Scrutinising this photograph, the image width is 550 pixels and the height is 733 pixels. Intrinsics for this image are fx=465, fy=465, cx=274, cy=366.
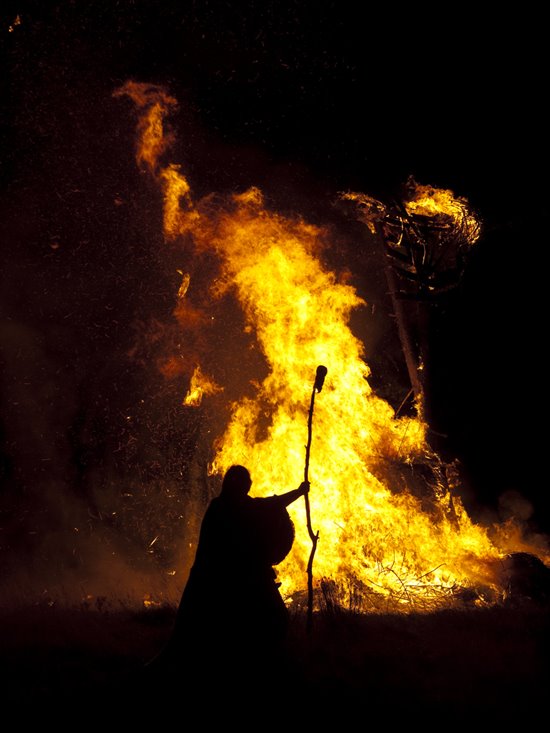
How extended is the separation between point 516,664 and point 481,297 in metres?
9.86

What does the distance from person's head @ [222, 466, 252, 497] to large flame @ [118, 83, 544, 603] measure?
161 inches

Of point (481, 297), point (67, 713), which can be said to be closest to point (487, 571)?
point (67, 713)

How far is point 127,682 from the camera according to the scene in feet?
13.7

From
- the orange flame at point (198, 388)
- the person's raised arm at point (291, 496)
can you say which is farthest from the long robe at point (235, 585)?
the orange flame at point (198, 388)

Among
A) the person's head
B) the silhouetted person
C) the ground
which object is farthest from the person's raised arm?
the ground

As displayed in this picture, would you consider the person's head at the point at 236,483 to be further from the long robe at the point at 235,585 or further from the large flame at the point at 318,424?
the large flame at the point at 318,424

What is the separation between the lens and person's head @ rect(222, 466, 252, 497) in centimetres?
389

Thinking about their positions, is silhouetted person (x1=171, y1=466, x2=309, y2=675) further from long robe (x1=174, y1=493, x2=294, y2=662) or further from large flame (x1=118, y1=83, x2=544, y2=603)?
large flame (x1=118, y1=83, x2=544, y2=603)

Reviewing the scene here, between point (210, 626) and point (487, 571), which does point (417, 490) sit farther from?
point (210, 626)

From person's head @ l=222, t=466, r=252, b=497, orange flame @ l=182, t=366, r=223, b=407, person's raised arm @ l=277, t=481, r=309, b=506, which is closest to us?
person's head @ l=222, t=466, r=252, b=497

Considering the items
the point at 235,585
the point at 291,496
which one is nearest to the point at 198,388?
the point at 291,496

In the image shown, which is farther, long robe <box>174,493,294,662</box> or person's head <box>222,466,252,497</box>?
person's head <box>222,466,252,497</box>

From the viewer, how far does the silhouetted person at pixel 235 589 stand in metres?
3.59

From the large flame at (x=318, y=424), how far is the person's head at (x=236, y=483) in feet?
13.4
